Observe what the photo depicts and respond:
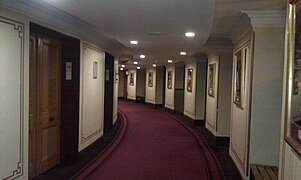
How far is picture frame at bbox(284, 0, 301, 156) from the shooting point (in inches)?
84.0

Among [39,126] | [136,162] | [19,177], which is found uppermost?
[39,126]

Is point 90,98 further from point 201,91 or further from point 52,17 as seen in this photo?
point 201,91

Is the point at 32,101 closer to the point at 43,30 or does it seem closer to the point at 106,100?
the point at 43,30

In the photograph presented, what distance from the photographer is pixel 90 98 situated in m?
5.72

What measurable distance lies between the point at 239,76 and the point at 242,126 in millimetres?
834

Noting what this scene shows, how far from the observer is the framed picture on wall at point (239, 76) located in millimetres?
4523

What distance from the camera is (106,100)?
789 centimetres

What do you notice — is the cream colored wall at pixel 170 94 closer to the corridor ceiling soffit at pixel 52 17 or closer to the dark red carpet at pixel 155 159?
the dark red carpet at pixel 155 159

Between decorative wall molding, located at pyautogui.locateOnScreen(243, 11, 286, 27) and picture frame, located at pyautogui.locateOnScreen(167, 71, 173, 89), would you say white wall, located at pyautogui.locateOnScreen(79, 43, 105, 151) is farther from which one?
picture frame, located at pyautogui.locateOnScreen(167, 71, 173, 89)

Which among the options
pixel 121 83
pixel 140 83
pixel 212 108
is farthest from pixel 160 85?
pixel 212 108

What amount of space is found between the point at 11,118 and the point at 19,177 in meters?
0.71

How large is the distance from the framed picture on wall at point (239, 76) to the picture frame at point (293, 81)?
210cm

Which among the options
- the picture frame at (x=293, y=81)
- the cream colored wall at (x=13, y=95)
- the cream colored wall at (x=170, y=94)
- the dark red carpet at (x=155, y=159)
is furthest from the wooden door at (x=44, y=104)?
the cream colored wall at (x=170, y=94)

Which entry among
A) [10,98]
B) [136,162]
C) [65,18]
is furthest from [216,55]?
[10,98]
